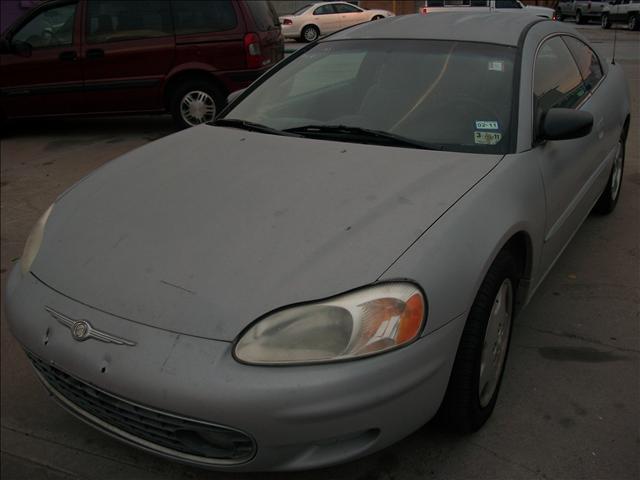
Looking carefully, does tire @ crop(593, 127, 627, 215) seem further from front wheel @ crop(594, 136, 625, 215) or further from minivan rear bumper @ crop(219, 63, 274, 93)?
minivan rear bumper @ crop(219, 63, 274, 93)

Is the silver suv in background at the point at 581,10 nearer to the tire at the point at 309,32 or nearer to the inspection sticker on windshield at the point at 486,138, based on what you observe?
the tire at the point at 309,32

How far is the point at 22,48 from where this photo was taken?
711 cm

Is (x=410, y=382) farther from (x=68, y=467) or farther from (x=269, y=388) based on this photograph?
(x=68, y=467)

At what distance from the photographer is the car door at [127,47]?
23.2ft

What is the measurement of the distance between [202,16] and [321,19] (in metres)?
16.0

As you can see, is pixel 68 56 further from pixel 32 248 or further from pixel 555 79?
pixel 555 79

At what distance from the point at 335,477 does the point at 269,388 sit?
25.3 inches

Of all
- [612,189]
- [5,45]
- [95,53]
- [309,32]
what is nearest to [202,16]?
[95,53]

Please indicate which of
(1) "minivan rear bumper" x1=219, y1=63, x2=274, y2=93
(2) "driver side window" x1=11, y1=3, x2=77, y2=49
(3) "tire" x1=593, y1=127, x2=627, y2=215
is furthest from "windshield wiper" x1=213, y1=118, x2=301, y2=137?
(2) "driver side window" x1=11, y1=3, x2=77, y2=49

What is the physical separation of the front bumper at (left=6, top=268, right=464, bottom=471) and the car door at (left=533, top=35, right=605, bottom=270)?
1047mm

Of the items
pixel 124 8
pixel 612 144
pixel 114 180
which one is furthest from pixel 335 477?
pixel 124 8

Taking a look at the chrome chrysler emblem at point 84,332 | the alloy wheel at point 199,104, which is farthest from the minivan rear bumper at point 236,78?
the chrome chrysler emblem at point 84,332

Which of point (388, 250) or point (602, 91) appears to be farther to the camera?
point (602, 91)

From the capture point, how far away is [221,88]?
7.16 metres
